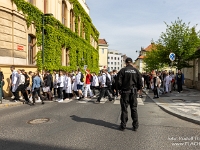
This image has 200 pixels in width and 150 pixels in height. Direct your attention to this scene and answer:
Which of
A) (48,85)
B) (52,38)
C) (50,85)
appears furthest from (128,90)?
(52,38)

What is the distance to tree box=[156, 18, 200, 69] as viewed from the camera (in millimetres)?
19609

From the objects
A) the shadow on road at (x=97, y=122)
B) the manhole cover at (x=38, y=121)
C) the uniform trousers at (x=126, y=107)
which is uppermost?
the uniform trousers at (x=126, y=107)

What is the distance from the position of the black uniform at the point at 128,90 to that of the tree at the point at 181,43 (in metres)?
15.2

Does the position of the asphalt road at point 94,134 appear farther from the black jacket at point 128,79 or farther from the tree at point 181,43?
the tree at point 181,43

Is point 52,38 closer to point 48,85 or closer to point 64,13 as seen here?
point 64,13

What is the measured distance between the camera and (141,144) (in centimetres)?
479

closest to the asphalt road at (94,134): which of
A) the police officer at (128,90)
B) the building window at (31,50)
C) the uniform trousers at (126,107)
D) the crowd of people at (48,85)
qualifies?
the uniform trousers at (126,107)

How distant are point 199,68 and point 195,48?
6.63ft

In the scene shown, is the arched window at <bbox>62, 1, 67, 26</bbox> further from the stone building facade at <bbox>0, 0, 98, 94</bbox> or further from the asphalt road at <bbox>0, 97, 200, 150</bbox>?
the asphalt road at <bbox>0, 97, 200, 150</bbox>

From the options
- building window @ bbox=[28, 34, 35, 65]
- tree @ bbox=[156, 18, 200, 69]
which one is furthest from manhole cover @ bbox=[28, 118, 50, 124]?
tree @ bbox=[156, 18, 200, 69]

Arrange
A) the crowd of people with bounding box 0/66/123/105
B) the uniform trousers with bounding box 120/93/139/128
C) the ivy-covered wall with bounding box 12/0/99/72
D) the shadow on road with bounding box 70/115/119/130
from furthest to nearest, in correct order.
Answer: the ivy-covered wall with bounding box 12/0/99/72 → the crowd of people with bounding box 0/66/123/105 → the shadow on road with bounding box 70/115/119/130 → the uniform trousers with bounding box 120/93/139/128

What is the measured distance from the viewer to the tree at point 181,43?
19609 millimetres

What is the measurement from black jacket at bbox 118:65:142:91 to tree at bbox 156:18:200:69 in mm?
15157

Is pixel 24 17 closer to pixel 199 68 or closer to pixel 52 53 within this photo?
pixel 52 53
